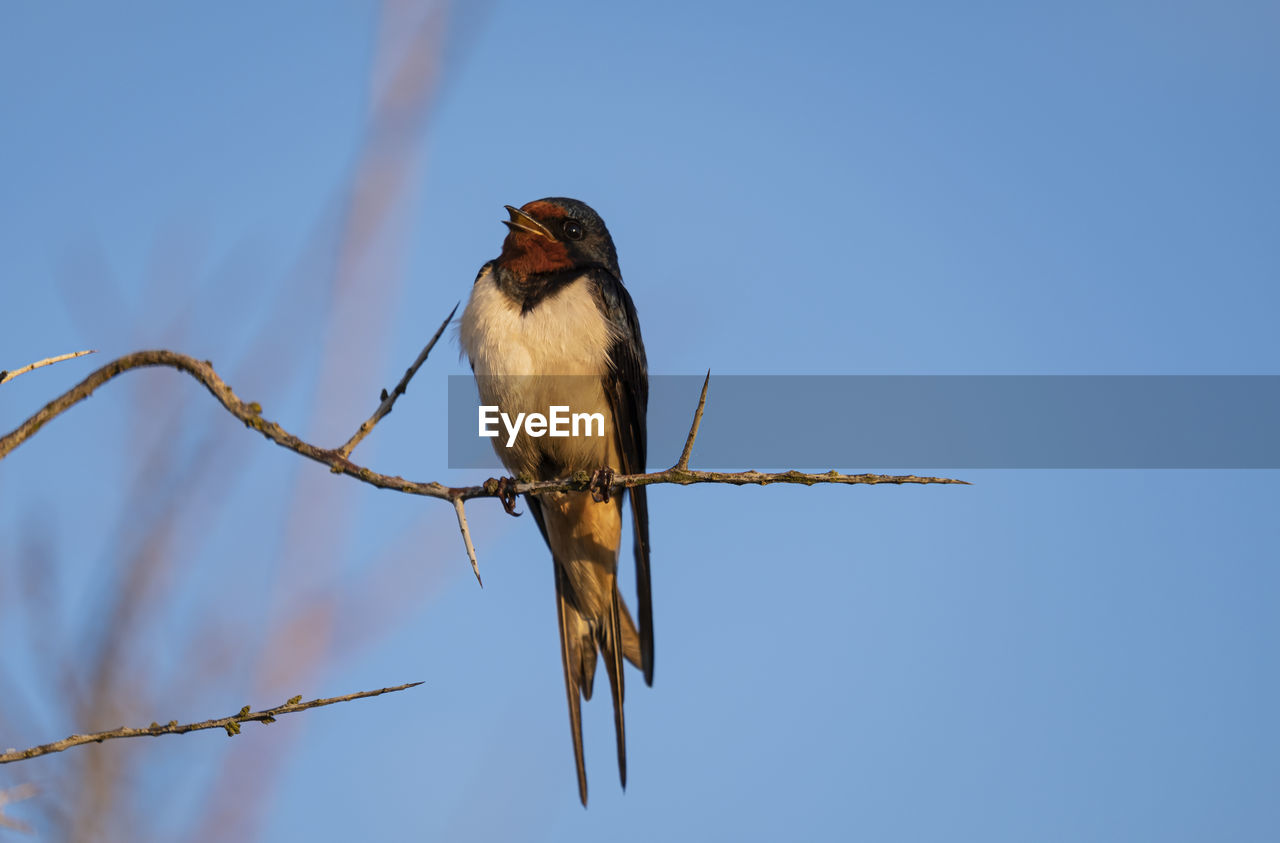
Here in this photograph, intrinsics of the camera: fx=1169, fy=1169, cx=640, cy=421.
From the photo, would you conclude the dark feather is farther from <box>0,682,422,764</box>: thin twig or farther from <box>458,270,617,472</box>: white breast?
<box>0,682,422,764</box>: thin twig

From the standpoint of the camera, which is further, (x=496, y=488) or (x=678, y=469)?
(x=496, y=488)

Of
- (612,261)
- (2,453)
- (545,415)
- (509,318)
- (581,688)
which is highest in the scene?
(612,261)

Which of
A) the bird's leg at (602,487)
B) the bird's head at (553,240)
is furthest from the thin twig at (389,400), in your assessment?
the bird's head at (553,240)

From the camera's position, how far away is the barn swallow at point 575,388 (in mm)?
5691

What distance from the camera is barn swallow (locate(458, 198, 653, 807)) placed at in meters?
5.69

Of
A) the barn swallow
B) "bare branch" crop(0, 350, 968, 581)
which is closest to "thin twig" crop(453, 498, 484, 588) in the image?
"bare branch" crop(0, 350, 968, 581)

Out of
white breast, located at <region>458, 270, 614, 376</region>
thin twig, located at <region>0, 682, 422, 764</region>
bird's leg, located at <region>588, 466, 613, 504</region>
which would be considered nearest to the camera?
thin twig, located at <region>0, 682, 422, 764</region>

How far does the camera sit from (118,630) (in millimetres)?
2113

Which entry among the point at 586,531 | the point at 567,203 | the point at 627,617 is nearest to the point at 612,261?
the point at 567,203

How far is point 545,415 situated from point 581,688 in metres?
1.53

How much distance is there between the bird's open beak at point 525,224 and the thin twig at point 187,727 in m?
3.84

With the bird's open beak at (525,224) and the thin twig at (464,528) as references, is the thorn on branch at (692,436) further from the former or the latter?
the bird's open beak at (525,224)

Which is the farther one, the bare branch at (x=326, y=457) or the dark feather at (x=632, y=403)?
the dark feather at (x=632, y=403)

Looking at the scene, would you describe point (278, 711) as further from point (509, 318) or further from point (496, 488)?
point (509, 318)
